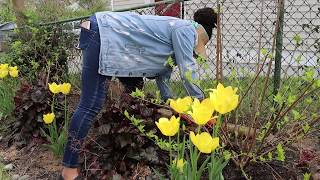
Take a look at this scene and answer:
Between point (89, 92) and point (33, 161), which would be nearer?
point (89, 92)

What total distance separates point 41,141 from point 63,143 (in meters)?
0.58

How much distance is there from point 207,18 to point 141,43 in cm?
52

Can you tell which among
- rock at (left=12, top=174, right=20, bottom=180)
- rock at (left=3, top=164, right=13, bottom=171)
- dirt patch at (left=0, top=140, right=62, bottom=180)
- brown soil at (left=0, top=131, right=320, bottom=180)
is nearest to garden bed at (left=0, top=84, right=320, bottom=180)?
brown soil at (left=0, top=131, right=320, bottom=180)

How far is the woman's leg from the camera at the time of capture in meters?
3.24

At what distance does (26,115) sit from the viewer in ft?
14.8

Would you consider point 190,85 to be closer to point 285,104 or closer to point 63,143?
point 285,104

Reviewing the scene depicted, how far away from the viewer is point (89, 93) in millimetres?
3240

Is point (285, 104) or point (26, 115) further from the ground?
point (285, 104)

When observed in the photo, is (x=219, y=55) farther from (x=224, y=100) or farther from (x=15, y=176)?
(x=15, y=176)

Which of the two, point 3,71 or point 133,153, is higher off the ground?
point 3,71

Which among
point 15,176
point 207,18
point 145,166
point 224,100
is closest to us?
point 224,100

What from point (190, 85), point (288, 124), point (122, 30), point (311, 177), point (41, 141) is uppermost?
point (122, 30)

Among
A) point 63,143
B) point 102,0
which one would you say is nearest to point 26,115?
point 63,143

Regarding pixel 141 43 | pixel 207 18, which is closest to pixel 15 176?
pixel 141 43
